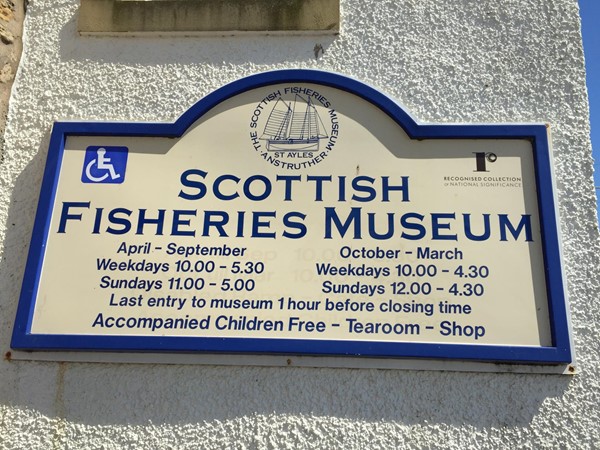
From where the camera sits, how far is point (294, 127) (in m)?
2.91

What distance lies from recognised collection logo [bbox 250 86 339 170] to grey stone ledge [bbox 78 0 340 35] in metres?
0.41

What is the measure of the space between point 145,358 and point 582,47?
2.64 m

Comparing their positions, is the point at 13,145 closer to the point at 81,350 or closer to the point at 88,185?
the point at 88,185

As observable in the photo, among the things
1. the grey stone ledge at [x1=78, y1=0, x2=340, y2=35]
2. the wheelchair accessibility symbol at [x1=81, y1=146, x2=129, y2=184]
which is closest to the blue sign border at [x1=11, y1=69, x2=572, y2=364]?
the wheelchair accessibility symbol at [x1=81, y1=146, x2=129, y2=184]

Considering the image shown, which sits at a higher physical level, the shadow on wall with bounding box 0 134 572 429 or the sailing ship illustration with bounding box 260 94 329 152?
the sailing ship illustration with bounding box 260 94 329 152

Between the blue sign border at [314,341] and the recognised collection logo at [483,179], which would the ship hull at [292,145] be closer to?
the blue sign border at [314,341]

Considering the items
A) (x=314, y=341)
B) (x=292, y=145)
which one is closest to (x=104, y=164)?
(x=292, y=145)

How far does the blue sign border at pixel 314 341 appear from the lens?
8.04 feet

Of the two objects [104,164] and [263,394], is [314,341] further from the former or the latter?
[104,164]

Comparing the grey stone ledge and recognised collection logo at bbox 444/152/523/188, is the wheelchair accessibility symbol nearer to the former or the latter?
the grey stone ledge

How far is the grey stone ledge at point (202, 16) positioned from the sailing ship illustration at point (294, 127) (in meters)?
0.45

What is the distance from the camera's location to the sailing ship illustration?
286 cm

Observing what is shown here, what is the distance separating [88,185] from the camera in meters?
2.82

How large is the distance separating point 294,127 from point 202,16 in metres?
0.85
